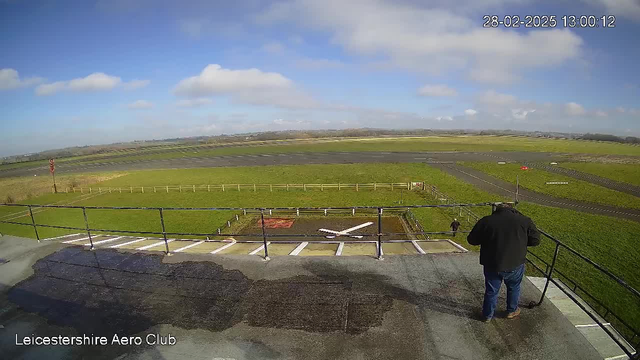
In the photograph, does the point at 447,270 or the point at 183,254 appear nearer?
the point at 447,270

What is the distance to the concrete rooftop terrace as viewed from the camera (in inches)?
145

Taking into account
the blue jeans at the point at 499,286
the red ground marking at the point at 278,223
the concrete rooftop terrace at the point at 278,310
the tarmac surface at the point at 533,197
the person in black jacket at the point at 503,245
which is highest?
the person in black jacket at the point at 503,245

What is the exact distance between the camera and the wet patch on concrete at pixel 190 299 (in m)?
4.27

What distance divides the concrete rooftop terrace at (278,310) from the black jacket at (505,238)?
983 millimetres

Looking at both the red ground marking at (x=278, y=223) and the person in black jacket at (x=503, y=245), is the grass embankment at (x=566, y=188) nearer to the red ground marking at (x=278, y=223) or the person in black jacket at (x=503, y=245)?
the red ground marking at (x=278, y=223)

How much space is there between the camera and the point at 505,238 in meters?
3.78

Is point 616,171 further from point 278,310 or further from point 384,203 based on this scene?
point 278,310

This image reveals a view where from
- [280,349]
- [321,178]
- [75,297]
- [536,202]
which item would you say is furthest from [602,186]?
[75,297]

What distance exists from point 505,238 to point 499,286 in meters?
0.68

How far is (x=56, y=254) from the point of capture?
701 cm

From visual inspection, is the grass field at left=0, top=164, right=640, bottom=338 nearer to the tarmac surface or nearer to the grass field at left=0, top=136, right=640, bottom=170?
the tarmac surface

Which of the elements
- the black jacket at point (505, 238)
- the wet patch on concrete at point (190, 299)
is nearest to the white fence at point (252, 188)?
the wet patch on concrete at point (190, 299)

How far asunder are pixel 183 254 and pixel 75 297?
2010 millimetres

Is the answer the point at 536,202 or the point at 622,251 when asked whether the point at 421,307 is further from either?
the point at 536,202
